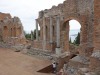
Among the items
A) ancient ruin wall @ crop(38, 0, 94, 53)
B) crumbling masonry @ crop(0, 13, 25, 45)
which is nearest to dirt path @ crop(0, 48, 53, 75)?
ancient ruin wall @ crop(38, 0, 94, 53)

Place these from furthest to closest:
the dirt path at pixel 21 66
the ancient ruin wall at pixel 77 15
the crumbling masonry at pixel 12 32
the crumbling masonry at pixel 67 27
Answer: the crumbling masonry at pixel 12 32, the ancient ruin wall at pixel 77 15, the dirt path at pixel 21 66, the crumbling masonry at pixel 67 27

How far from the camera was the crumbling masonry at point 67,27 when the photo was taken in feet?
36.1

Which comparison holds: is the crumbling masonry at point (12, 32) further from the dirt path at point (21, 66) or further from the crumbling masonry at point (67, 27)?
the dirt path at point (21, 66)

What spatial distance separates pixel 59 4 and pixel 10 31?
432 inches

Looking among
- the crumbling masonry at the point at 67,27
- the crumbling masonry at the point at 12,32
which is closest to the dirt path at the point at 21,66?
the crumbling masonry at the point at 67,27

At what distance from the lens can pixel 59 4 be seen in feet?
55.3

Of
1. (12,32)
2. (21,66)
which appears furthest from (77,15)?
(12,32)

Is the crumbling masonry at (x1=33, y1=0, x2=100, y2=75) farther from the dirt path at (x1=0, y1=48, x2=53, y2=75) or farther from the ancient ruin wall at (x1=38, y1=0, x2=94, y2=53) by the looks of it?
the dirt path at (x1=0, y1=48, x2=53, y2=75)

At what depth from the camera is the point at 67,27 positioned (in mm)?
17016

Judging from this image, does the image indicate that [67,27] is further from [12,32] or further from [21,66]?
[12,32]

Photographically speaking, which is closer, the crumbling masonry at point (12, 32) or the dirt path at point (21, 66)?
the dirt path at point (21, 66)

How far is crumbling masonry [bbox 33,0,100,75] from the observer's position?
11005mm

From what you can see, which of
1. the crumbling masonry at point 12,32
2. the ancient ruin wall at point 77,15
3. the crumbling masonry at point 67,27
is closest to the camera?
the crumbling masonry at point 67,27

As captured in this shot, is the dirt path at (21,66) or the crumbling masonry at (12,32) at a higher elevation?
the crumbling masonry at (12,32)
